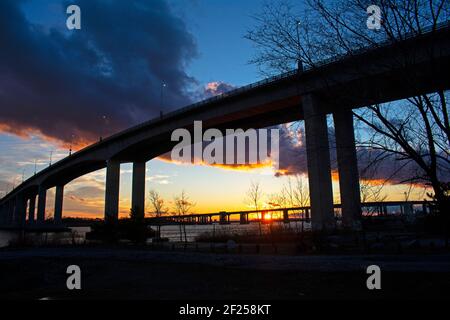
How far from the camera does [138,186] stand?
66.3m

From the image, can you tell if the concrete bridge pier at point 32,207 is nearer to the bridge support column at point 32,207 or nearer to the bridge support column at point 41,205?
the bridge support column at point 32,207

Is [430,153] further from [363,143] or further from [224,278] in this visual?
[224,278]

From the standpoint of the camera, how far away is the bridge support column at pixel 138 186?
65125 mm

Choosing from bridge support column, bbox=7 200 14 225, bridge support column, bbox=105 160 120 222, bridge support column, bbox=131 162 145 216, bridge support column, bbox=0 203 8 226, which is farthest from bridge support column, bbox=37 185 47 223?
bridge support column, bbox=131 162 145 216

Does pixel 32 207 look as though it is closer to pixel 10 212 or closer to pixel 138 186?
pixel 10 212

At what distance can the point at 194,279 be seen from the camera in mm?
10688

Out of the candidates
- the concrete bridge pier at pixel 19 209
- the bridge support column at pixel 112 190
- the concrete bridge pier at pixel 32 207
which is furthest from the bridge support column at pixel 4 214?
the bridge support column at pixel 112 190

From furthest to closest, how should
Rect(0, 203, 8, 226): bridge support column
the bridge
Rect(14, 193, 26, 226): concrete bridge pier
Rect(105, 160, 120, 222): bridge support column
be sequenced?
Rect(0, 203, 8, 226): bridge support column < Rect(14, 193, 26, 226): concrete bridge pier < Rect(105, 160, 120, 222): bridge support column < the bridge

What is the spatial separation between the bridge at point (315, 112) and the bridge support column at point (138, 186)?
0.18 meters

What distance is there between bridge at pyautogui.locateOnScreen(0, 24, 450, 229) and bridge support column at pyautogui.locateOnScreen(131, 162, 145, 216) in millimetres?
183

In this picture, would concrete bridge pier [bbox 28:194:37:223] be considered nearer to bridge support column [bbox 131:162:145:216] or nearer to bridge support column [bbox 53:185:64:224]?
bridge support column [bbox 53:185:64:224]

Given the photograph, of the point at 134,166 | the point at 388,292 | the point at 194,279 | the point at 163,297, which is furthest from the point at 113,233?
the point at 134,166

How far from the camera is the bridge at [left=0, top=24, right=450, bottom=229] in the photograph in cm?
795

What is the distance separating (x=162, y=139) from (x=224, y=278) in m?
52.3
